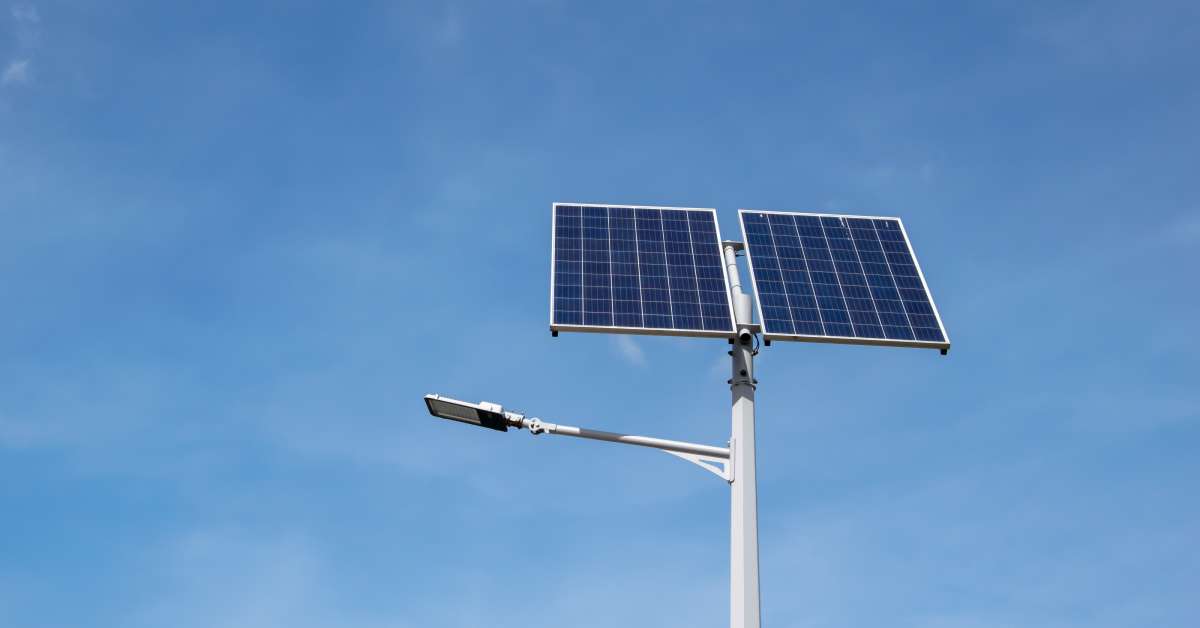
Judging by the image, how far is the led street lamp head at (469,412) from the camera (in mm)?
15805

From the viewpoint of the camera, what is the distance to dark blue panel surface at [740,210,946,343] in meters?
17.6

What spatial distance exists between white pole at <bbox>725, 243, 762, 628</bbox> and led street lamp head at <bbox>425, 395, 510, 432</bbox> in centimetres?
348

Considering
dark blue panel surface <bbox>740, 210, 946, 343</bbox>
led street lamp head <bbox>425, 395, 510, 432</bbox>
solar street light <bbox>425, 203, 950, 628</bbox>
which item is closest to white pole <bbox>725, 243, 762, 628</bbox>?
solar street light <bbox>425, 203, 950, 628</bbox>

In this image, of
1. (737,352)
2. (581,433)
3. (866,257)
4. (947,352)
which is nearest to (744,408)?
(737,352)

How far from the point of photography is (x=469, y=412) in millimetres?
15953

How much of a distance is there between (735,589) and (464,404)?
4.68 metres

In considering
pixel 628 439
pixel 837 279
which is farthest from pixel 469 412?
pixel 837 279

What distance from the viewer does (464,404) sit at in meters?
15.8

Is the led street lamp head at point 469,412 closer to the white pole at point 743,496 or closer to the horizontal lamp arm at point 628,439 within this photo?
the horizontal lamp arm at point 628,439

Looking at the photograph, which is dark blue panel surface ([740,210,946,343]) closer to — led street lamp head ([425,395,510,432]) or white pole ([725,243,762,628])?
white pole ([725,243,762,628])

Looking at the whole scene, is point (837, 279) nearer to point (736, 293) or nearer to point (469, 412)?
point (736, 293)

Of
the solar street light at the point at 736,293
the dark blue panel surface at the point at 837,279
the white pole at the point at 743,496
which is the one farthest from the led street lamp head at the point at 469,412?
the dark blue panel surface at the point at 837,279

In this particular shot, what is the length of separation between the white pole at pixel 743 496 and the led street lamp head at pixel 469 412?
3477mm

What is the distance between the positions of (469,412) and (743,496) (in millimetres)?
4185
